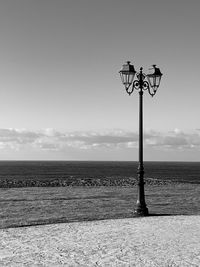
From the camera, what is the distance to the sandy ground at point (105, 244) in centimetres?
842

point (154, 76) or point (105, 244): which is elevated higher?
point (154, 76)

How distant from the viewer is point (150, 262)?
8.34 metres

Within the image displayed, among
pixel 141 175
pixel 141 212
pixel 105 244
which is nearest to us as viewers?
pixel 105 244

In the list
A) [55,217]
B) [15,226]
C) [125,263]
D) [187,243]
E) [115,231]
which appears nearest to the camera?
[125,263]

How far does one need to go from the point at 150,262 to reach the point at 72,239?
2.76m

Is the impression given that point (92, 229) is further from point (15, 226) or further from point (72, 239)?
point (15, 226)

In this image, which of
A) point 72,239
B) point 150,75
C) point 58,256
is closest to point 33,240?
point 72,239

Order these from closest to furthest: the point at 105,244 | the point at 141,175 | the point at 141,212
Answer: the point at 105,244
the point at 141,212
the point at 141,175

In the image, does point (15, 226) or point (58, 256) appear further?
point (15, 226)

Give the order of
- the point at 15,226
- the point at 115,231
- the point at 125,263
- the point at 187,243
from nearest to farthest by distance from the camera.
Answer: the point at 125,263 → the point at 187,243 → the point at 115,231 → the point at 15,226

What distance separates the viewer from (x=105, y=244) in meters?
9.88

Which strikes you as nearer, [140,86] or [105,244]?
[105,244]

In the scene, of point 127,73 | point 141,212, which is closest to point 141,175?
point 141,212

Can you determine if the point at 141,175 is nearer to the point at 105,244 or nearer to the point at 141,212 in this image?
the point at 141,212
